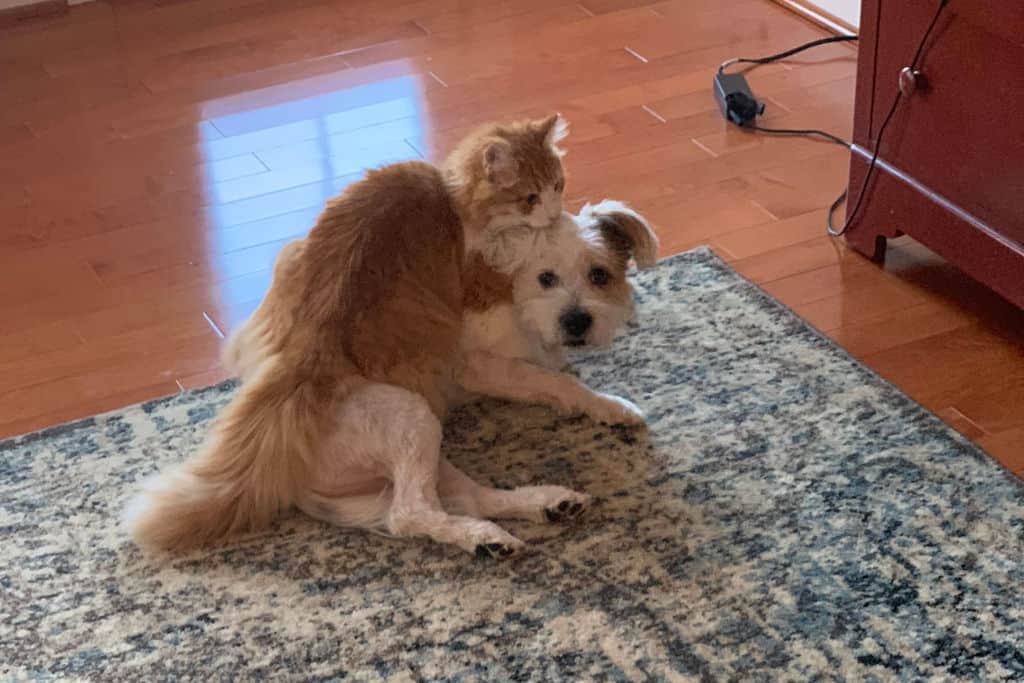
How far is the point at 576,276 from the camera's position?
2.04 meters

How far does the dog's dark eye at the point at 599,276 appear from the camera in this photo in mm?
2049

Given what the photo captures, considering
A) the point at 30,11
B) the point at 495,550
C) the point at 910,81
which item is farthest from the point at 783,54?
the point at 30,11

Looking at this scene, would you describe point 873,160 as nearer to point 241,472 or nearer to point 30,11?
point 241,472

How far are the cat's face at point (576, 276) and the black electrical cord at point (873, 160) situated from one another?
584 mm

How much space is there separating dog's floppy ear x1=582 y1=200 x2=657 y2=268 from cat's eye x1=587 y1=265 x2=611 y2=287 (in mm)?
49

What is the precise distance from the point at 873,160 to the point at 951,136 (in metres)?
0.21

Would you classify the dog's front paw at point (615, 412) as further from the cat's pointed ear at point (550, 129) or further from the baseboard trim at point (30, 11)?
the baseboard trim at point (30, 11)

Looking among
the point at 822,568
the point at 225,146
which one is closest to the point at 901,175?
the point at 822,568

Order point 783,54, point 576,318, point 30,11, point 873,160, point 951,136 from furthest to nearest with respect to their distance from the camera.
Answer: point 30,11 → point 783,54 → point 873,160 → point 951,136 → point 576,318

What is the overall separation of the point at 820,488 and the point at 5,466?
1192 mm

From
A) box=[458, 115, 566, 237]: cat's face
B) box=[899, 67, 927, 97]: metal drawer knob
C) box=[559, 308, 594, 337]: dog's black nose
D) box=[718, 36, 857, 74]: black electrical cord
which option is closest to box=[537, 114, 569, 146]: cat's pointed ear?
box=[458, 115, 566, 237]: cat's face

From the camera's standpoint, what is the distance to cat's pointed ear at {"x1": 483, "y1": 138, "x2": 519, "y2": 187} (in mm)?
1938

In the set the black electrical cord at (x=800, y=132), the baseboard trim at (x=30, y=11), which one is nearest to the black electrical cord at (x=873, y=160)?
the black electrical cord at (x=800, y=132)

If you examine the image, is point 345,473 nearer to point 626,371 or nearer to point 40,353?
point 626,371
